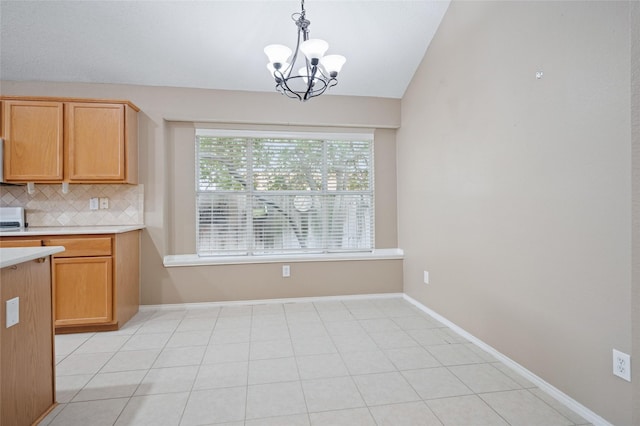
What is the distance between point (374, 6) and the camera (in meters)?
2.92

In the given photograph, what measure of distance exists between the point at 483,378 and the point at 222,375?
1.72m

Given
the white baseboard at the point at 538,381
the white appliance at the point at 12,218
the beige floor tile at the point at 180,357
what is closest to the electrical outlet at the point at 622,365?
the white baseboard at the point at 538,381

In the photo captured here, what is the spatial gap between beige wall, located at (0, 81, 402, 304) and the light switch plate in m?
2.08

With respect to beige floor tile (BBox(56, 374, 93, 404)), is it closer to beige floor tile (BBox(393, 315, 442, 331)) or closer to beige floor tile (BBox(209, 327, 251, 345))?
beige floor tile (BBox(209, 327, 251, 345))

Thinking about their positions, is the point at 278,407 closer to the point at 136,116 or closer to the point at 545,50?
the point at 545,50

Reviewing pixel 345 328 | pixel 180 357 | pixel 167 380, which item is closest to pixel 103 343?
pixel 180 357

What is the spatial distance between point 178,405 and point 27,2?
3.40 m

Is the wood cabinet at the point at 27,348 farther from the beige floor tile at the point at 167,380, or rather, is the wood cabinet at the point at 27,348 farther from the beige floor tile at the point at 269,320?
the beige floor tile at the point at 269,320

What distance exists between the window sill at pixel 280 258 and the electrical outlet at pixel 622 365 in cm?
250

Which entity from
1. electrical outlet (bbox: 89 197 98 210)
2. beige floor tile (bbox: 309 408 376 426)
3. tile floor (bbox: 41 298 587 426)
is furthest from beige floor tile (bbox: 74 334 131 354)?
beige floor tile (bbox: 309 408 376 426)

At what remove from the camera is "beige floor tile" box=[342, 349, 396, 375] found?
2215 mm

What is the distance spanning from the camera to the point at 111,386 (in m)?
2.04

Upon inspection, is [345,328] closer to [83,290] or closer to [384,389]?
[384,389]

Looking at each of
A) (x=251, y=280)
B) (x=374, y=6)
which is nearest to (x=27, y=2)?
(x=374, y=6)
